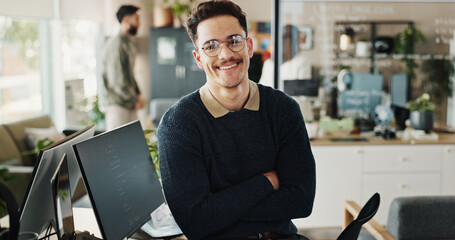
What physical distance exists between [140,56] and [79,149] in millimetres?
6932

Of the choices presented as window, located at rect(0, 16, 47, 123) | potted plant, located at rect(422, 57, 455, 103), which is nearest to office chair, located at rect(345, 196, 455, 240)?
potted plant, located at rect(422, 57, 455, 103)

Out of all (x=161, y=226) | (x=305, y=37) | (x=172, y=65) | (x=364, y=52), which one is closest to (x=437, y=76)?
(x=364, y=52)

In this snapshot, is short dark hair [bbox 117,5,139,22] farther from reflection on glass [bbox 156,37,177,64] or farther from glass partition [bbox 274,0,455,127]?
reflection on glass [bbox 156,37,177,64]

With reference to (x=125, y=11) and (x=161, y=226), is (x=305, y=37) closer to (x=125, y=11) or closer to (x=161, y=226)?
(x=125, y=11)

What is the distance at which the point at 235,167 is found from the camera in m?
1.77

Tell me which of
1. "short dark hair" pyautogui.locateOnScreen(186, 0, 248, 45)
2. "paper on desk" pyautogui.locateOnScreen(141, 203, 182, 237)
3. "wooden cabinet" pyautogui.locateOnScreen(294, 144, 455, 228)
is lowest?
"wooden cabinet" pyautogui.locateOnScreen(294, 144, 455, 228)

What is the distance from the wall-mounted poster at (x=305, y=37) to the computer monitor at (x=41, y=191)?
2587 millimetres

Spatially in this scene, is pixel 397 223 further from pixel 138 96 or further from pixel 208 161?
pixel 138 96

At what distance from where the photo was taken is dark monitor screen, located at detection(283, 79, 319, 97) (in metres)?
3.98

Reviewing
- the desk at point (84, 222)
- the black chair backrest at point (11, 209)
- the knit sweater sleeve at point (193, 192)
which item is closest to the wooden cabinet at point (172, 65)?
the desk at point (84, 222)

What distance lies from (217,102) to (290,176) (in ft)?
1.22

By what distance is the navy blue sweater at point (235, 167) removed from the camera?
1.68 metres

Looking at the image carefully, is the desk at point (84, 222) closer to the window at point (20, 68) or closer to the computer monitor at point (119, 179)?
the computer monitor at point (119, 179)

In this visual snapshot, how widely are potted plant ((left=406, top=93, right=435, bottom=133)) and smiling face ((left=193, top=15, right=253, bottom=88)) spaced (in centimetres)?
260
